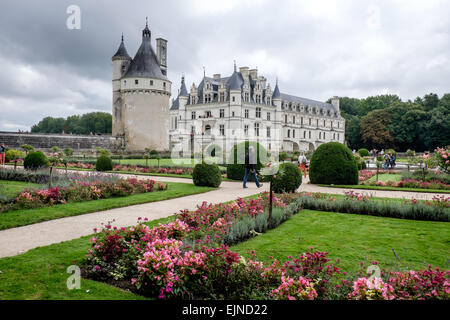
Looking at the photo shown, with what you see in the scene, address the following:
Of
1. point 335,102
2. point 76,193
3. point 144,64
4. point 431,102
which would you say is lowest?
point 76,193

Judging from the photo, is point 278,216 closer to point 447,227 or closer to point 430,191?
point 447,227

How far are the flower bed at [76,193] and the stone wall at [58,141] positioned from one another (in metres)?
27.0

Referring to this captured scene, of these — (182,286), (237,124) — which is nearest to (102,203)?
(182,286)

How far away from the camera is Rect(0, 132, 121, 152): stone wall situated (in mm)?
32281

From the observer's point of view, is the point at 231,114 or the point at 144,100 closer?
the point at 144,100

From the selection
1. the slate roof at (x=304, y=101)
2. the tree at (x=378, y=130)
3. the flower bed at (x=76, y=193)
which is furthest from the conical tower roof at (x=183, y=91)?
the flower bed at (x=76, y=193)

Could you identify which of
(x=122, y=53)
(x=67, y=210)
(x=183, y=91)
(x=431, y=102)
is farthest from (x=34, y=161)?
(x=431, y=102)

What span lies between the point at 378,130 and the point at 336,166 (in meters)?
48.0

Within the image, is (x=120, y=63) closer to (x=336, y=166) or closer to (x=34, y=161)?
(x=34, y=161)

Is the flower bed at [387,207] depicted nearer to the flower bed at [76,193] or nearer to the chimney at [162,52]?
the flower bed at [76,193]

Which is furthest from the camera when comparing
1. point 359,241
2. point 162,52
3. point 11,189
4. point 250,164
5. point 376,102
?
point 376,102

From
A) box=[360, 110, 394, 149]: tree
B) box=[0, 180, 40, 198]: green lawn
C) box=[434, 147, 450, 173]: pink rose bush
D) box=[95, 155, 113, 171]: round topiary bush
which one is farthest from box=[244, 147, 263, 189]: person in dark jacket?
box=[360, 110, 394, 149]: tree

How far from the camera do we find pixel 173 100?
5819 centimetres

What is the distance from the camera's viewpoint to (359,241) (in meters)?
5.30
